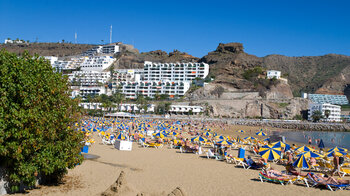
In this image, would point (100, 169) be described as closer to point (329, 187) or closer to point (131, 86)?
point (329, 187)

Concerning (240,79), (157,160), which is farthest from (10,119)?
(240,79)

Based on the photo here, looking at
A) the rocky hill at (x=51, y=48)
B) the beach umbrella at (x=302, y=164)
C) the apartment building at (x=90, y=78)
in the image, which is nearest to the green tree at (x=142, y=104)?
the apartment building at (x=90, y=78)

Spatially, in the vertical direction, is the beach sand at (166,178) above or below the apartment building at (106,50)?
below

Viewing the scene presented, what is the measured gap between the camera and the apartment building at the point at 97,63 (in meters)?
121

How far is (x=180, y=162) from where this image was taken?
15125mm

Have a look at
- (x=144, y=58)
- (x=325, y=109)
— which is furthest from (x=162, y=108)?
(x=144, y=58)

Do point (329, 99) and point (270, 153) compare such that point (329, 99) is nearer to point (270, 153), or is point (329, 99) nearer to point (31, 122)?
point (270, 153)

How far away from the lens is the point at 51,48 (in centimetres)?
17338

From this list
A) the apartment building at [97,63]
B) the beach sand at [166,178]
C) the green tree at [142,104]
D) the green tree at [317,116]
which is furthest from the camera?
the apartment building at [97,63]

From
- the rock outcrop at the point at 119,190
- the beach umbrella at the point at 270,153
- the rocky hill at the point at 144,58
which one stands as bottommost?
the rock outcrop at the point at 119,190

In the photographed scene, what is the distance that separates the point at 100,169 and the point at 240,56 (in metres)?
106

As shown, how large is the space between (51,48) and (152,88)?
103199 millimetres

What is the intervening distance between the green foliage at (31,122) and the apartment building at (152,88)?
8513 centimetres

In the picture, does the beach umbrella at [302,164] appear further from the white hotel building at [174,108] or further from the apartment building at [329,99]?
the apartment building at [329,99]
